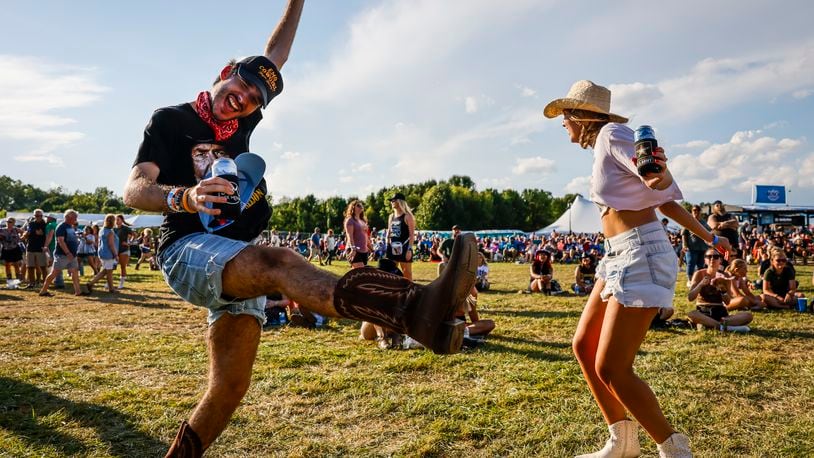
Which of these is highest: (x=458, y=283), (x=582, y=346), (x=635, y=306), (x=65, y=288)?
(x=458, y=283)

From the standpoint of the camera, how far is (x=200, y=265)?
202 centimetres

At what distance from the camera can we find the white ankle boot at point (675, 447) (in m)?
2.53

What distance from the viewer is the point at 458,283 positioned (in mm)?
1664

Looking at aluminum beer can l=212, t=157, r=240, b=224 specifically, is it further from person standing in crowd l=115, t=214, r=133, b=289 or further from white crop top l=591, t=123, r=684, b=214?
person standing in crowd l=115, t=214, r=133, b=289

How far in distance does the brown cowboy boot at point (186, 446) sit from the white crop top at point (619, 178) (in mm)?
2539

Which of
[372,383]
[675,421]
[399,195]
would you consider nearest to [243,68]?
[372,383]

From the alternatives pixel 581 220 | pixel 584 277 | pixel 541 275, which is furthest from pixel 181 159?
pixel 581 220

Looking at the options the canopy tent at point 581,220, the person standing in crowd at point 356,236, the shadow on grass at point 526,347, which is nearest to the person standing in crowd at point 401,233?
the person standing in crowd at point 356,236

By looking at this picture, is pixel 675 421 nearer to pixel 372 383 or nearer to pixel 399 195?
pixel 372 383

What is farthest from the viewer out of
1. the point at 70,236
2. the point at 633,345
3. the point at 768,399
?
the point at 70,236

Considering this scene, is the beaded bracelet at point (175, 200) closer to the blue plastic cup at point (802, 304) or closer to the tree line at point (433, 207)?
the blue plastic cup at point (802, 304)

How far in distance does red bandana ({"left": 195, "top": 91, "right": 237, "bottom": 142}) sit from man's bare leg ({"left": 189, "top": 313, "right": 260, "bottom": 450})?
98cm

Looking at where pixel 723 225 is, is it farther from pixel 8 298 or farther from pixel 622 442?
pixel 8 298

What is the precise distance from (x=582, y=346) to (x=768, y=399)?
8.06 ft
